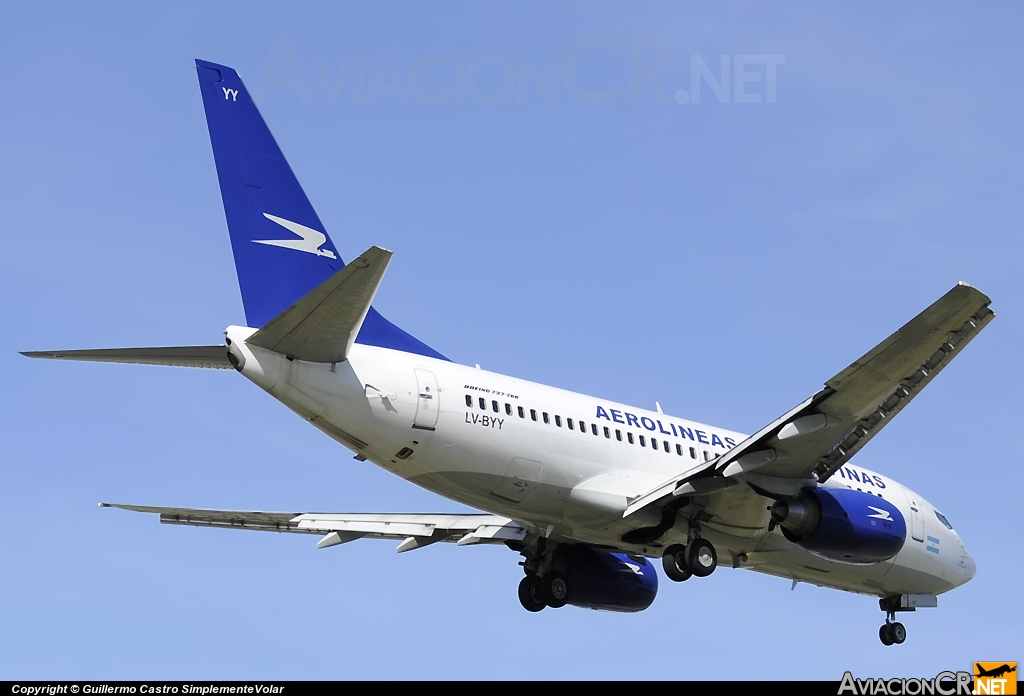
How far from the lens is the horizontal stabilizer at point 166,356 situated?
57.8 ft

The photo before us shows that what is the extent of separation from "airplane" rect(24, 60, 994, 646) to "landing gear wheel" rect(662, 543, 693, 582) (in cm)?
4

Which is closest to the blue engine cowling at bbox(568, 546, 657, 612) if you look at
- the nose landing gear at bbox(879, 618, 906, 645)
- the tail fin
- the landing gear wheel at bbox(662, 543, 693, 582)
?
the landing gear wheel at bbox(662, 543, 693, 582)

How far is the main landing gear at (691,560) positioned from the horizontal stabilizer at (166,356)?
Answer: 27.4 feet

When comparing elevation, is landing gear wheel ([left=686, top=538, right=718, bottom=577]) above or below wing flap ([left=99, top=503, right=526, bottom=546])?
below

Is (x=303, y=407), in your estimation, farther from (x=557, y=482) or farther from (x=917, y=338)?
(x=917, y=338)

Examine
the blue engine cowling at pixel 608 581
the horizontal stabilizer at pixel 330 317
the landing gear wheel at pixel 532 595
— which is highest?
the horizontal stabilizer at pixel 330 317

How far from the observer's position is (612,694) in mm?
18875

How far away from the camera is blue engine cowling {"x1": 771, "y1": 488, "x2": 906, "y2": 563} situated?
21641mm

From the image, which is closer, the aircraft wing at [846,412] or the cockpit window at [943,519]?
the aircraft wing at [846,412]

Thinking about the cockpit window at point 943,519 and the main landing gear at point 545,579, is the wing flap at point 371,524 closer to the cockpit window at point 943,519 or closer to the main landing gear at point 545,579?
the main landing gear at point 545,579

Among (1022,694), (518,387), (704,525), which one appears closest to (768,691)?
(1022,694)

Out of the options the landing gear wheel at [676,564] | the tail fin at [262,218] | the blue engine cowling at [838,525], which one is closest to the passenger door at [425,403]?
the tail fin at [262,218]

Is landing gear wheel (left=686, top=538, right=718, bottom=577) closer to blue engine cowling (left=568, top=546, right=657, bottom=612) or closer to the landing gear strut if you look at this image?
blue engine cowling (left=568, top=546, right=657, bottom=612)

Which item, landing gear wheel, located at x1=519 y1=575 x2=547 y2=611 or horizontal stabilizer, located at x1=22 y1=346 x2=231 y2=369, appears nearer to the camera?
horizontal stabilizer, located at x1=22 y1=346 x2=231 y2=369
